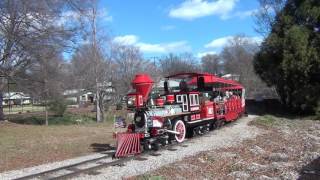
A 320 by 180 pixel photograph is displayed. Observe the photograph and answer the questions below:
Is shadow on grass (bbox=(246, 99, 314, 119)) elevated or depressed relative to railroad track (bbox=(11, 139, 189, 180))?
elevated

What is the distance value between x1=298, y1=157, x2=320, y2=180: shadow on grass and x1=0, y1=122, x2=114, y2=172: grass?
800 centimetres

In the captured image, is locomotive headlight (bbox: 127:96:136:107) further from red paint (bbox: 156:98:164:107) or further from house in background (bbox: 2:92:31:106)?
house in background (bbox: 2:92:31:106)

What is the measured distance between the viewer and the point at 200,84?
25.5 meters

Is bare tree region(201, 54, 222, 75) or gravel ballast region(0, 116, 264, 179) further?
bare tree region(201, 54, 222, 75)

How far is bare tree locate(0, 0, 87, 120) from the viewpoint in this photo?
Answer: 74.9 ft

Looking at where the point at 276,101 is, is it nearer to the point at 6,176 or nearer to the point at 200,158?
the point at 200,158

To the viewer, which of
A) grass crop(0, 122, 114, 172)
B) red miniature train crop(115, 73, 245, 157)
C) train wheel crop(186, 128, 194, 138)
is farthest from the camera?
train wheel crop(186, 128, 194, 138)

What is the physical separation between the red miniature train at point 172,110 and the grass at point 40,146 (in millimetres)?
2288

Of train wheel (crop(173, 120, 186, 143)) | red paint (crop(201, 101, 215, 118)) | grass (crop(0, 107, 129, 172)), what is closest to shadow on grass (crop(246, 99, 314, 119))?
red paint (crop(201, 101, 215, 118))

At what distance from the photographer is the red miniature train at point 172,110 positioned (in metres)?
18.3

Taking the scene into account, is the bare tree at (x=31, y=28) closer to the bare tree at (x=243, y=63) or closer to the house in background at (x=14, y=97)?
the house in background at (x=14, y=97)

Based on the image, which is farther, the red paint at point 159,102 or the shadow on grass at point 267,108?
the shadow on grass at point 267,108

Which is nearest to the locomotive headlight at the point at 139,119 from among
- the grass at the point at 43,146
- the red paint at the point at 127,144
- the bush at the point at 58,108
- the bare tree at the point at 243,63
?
the red paint at the point at 127,144

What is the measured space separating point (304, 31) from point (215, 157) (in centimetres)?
2889
